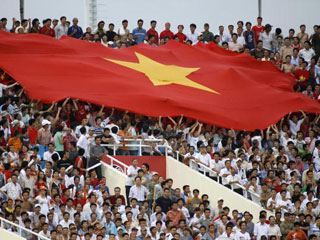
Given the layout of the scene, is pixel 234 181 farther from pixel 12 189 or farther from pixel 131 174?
pixel 12 189

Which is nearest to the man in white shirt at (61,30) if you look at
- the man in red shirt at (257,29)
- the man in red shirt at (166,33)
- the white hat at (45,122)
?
A: the man in red shirt at (166,33)

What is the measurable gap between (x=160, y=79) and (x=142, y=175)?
6.42 metres

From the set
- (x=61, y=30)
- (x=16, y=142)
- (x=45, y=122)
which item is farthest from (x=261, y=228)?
(x=61, y=30)

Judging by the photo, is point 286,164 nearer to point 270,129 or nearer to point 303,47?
point 270,129

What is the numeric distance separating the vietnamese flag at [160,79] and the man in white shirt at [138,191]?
3702mm

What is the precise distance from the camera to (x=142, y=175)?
2481 centimetres

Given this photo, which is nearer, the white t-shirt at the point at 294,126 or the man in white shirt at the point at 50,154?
the man in white shirt at the point at 50,154

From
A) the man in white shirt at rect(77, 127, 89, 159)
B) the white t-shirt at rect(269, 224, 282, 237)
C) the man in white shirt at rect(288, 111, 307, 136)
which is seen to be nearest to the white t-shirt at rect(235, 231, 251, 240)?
the white t-shirt at rect(269, 224, 282, 237)

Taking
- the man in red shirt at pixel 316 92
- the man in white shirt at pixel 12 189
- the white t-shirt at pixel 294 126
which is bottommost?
the white t-shirt at pixel 294 126

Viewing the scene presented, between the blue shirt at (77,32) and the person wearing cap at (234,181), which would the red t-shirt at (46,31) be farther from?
the person wearing cap at (234,181)

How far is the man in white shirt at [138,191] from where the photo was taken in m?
24.5

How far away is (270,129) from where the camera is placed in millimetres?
29359

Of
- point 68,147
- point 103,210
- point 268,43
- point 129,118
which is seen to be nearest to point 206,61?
point 268,43

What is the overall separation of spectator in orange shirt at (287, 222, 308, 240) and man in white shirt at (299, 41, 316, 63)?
1017cm
